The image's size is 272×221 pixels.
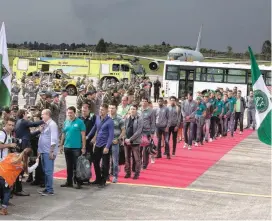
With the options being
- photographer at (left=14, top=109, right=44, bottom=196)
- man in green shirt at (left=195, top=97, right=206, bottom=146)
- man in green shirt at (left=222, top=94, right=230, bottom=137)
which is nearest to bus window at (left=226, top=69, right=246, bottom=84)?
man in green shirt at (left=222, top=94, right=230, bottom=137)

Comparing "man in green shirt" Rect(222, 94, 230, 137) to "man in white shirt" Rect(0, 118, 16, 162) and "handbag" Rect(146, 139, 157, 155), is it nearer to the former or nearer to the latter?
"handbag" Rect(146, 139, 157, 155)

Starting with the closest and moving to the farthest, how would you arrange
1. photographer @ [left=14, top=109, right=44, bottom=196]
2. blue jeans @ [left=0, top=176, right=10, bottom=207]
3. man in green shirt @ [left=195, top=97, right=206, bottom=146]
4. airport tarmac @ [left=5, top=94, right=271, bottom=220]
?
blue jeans @ [left=0, top=176, right=10, bottom=207], airport tarmac @ [left=5, top=94, right=271, bottom=220], photographer @ [left=14, top=109, right=44, bottom=196], man in green shirt @ [left=195, top=97, right=206, bottom=146]

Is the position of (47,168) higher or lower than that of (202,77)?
lower

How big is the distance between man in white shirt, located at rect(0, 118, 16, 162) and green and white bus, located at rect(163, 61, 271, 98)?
27.2 meters

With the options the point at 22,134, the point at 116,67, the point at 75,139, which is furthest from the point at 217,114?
the point at 116,67

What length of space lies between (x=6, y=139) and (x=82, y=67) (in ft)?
135

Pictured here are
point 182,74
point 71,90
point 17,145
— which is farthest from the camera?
point 71,90

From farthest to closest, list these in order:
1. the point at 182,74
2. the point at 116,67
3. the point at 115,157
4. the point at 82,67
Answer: the point at 82,67 → the point at 116,67 → the point at 182,74 → the point at 115,157

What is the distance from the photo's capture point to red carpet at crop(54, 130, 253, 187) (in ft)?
43.4

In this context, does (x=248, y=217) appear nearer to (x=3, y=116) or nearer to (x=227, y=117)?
(x=3, y=116)

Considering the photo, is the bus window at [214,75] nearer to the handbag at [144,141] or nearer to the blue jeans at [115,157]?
the handbag at [144,141]

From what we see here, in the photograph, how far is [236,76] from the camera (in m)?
37.1

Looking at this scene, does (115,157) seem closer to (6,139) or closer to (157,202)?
(157,202)

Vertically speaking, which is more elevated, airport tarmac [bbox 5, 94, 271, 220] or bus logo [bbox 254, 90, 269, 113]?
bus logo [bbox 254, 90, 269, 113]
